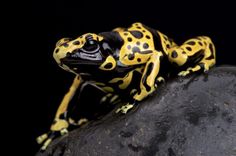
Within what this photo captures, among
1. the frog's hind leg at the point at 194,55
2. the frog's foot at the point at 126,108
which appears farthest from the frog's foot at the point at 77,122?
the frog's hind leg at the point at 194,55

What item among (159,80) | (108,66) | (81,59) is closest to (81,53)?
(81,59)

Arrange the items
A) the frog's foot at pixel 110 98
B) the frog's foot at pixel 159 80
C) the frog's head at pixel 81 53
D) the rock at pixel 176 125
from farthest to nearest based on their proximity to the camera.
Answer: the frog's foot at pixel 110 98
the frog's foot at pixel 159 80
the frog's head at pixel 81 53
the rock at pixel 176 125

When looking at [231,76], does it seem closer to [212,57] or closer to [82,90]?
[212,57]

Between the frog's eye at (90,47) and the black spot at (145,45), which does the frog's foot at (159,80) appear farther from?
the frog's eye at (90,47)

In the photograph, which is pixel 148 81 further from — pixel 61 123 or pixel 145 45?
pixel 61 123

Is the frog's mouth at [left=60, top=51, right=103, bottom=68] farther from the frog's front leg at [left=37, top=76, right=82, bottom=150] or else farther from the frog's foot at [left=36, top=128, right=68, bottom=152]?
the frog's foot at [left=36, top=128, right=68, bottom=152]

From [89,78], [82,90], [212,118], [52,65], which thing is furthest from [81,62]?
[52,65]

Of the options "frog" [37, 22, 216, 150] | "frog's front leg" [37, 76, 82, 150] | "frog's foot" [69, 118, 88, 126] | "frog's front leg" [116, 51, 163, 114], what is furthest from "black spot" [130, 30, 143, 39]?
"frog's foot" [69, 118, 88, 126]
